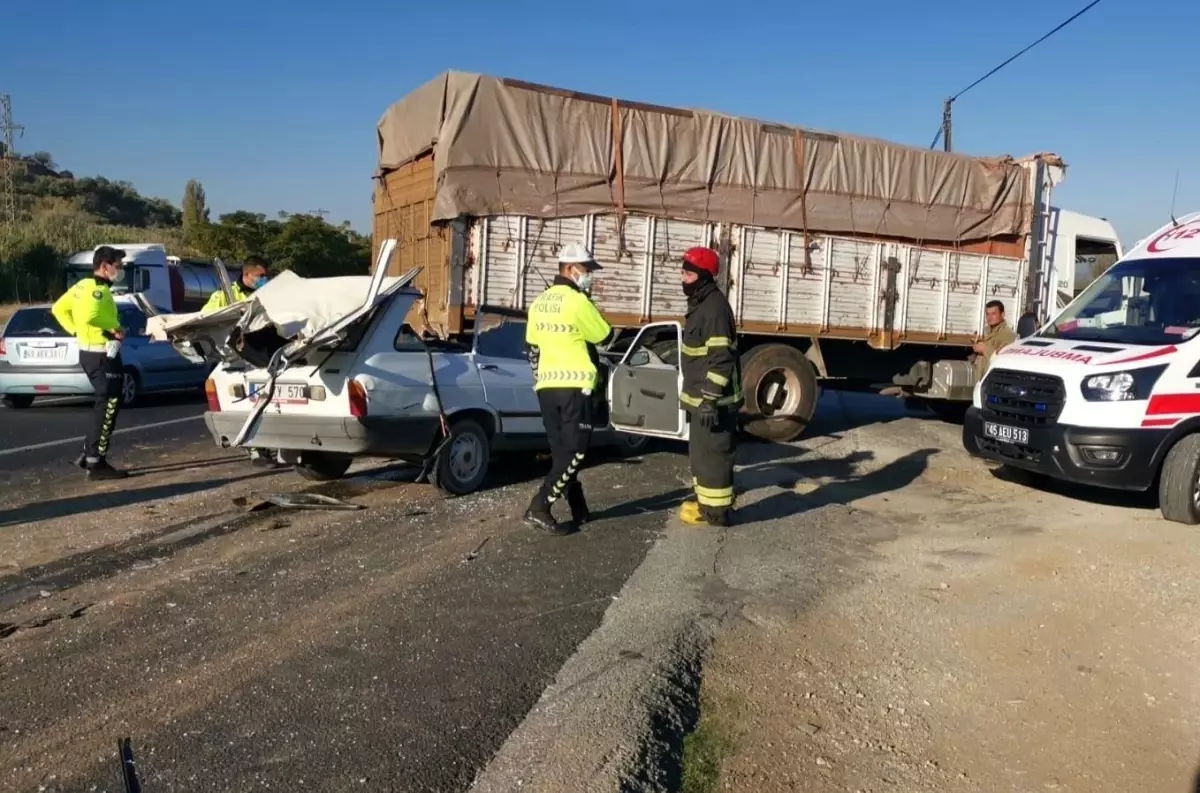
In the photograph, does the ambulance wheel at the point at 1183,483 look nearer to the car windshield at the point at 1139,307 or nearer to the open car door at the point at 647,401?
the car windshield at the point at 1139,307

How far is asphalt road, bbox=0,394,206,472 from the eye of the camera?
9.56 metres

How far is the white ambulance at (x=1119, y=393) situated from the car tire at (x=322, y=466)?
5224 mm

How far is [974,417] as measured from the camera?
27.0ft

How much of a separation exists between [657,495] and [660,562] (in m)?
2.02

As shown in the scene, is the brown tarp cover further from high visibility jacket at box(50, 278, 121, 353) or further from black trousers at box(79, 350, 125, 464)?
black trousers at box(79, 350, 125, 464)

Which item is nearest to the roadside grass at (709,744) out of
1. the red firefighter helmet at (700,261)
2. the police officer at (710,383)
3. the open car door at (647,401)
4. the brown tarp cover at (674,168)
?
the police officer at (710,383)

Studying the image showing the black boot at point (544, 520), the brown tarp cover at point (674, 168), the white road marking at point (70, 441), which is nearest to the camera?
the black boot at point (544, 520)

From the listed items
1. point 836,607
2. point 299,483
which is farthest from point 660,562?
point 299,483

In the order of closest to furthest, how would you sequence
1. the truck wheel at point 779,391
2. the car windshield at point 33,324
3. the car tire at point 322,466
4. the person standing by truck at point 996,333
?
the car tire at point 322,466 < the person standing by truck at point 996,333 < the truck wheel at point 779,391 < the car windshield at point 33,324

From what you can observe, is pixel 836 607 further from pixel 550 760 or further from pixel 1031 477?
pixel 1031 477

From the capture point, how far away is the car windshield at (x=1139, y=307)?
24.6 ft

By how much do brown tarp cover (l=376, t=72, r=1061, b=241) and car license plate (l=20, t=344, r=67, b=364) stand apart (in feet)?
18.0

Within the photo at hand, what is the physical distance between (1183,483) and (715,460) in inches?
133

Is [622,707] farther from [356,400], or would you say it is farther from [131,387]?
[131,387]
